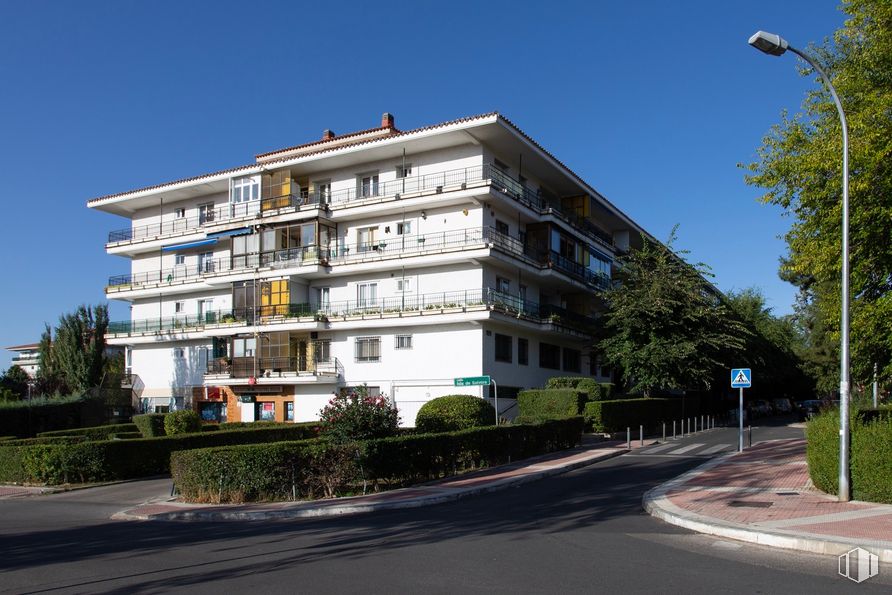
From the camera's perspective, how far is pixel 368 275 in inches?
1602

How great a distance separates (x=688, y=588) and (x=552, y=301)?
3796 centimetres

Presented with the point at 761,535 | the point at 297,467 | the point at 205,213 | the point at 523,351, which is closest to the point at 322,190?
the point at 205,213

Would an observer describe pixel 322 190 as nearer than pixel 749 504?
No

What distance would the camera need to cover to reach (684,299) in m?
39.5

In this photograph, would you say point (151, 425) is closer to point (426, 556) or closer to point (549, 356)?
point (549, 356)

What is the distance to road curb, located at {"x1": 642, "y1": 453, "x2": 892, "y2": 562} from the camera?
9.59 meters

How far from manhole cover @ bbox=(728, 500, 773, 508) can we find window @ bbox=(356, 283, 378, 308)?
92.7ft

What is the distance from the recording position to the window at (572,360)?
45406 mm

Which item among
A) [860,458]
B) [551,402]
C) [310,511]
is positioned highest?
[860,458]

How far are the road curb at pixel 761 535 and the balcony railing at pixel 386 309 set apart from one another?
75.1ft

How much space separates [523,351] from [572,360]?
6714 millimetres

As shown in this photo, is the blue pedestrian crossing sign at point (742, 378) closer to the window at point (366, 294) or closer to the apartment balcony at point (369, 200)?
the apartment balcony at point (369, 200)

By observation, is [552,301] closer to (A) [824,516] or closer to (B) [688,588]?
(A) [824,516]

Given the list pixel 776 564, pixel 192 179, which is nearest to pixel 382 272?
pixel 192 179
